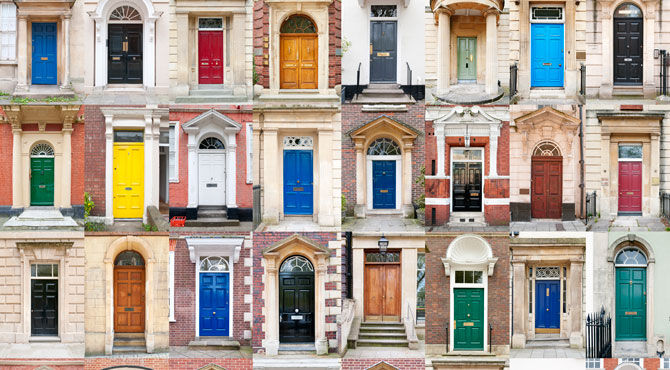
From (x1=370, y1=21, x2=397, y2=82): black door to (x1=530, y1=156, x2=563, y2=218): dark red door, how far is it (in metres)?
3.25

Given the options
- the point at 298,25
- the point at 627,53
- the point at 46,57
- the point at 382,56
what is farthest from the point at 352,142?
the point at 46,57

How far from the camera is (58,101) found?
15758mm

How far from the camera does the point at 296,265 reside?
15.4 meters

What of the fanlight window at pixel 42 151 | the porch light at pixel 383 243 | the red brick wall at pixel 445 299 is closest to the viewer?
the porch light at pixel 383 243

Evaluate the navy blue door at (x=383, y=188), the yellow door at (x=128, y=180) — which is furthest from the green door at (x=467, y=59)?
the yellow door at (x=128, y=180)

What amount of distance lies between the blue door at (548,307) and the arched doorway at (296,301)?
4.31 m

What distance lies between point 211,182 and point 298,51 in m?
3.04

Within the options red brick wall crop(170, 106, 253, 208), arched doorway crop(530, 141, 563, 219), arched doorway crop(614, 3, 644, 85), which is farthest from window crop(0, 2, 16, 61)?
arched doorway crop(614, 3, 644, 85)

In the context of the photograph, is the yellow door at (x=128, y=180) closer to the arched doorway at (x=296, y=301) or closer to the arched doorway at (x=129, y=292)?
the arched doorway at (x=129, y=292)

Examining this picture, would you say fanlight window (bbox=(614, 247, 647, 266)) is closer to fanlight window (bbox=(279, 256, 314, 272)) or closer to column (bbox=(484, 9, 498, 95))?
column (bbox=(484, 9, 498, 95))

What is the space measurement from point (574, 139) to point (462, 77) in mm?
2436

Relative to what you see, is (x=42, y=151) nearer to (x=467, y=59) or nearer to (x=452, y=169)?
(x=452, y=169)

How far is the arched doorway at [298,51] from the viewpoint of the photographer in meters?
15.5

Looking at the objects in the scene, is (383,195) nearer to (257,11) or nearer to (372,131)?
(372,131)
